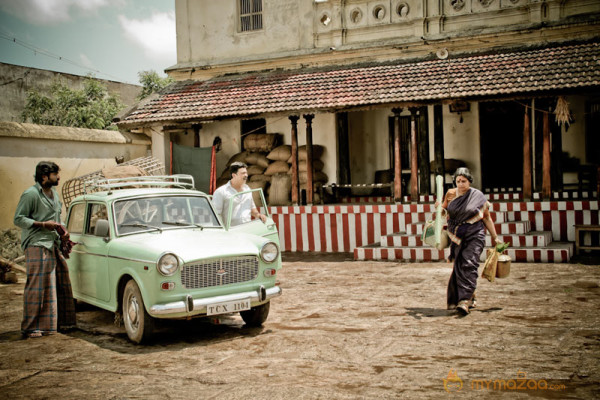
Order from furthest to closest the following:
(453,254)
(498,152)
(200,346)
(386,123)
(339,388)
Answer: (386,123) → (498,152) → (453,254) → (200,346) → (339,388)

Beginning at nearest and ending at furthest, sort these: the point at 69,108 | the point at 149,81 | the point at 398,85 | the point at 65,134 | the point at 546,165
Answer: the point at 546,165, the point at 398,85, the point at 65,134, the point at 69,108, the point at 149,81

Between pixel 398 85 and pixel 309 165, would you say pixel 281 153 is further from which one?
pixel 398 85

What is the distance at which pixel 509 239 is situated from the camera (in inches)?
462

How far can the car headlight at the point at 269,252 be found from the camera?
675cm

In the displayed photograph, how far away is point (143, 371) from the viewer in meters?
5.48

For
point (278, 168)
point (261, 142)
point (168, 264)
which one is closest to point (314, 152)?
point (278, 168)

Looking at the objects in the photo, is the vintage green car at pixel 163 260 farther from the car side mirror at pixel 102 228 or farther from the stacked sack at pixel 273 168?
the stacked sack at pixel 273 168

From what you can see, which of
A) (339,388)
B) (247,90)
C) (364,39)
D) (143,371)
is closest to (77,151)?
(247,90)

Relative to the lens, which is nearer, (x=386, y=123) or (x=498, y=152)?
(x=498, y=152)

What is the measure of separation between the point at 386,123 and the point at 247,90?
4387mm

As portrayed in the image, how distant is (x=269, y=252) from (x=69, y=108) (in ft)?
79.8

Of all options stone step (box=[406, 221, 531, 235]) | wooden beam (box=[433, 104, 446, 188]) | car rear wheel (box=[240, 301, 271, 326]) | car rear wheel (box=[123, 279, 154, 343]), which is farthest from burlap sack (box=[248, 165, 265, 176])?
car rear wheel (box=[123, 279, 154, 343])

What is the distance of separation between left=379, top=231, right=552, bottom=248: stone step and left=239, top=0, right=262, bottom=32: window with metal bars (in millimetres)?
9168

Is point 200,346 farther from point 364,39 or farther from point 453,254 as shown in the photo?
point 364,39
